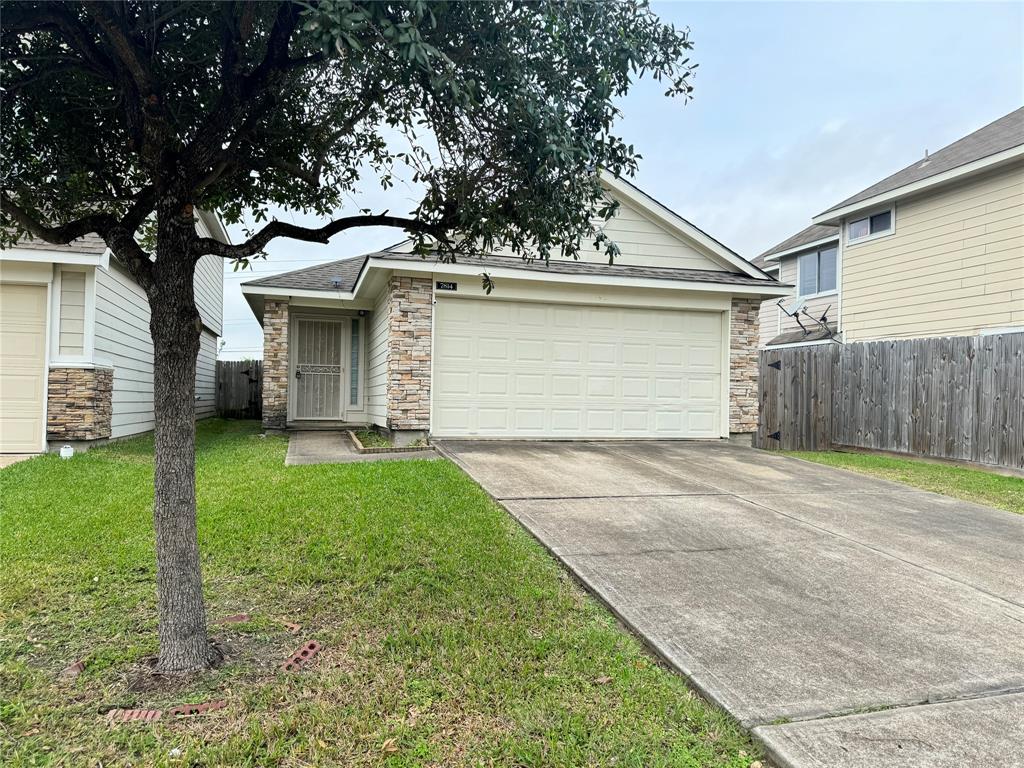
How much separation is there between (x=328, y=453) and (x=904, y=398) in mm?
9570

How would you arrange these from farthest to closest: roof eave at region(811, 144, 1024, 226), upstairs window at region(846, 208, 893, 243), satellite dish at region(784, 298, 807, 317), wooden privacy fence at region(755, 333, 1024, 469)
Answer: satellite dish at region(784, 298, 807, 317) → upstairs window at region(846, 208, 893, 243) → roof eave at region(811, 144, 1024, 226) → wooden privacy fence at region(755, 333, 1024, 469)

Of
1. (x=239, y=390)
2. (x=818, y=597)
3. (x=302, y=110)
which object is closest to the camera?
(x=818, y=597)

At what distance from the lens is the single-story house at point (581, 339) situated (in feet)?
31.8

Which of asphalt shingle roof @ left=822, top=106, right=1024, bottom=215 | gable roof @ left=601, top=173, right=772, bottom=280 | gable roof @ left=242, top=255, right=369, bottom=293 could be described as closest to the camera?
gable roof @ left=601, top=173, right=772, bottom=280

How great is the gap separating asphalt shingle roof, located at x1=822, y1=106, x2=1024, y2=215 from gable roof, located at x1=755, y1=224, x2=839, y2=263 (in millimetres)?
1248

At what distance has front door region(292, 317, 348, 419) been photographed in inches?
518

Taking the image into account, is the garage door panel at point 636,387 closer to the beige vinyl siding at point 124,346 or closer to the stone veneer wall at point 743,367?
the stone veneer wall at point 743,367

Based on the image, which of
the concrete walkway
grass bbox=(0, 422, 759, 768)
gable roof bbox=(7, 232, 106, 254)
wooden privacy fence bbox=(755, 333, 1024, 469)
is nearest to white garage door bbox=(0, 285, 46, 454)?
gable roof bbox=(7, 232, 106, 254)

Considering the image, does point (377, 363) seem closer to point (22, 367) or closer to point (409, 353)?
point (409, 353)

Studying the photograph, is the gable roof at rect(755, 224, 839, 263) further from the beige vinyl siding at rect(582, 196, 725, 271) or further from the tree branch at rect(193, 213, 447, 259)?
the tree branch at rect(193, 213, 447, 259)

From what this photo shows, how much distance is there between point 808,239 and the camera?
53.4 ft

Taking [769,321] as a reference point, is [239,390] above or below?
below

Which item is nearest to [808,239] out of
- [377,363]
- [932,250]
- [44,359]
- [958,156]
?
[932,250]

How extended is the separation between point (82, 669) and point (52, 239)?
6.69 feet
